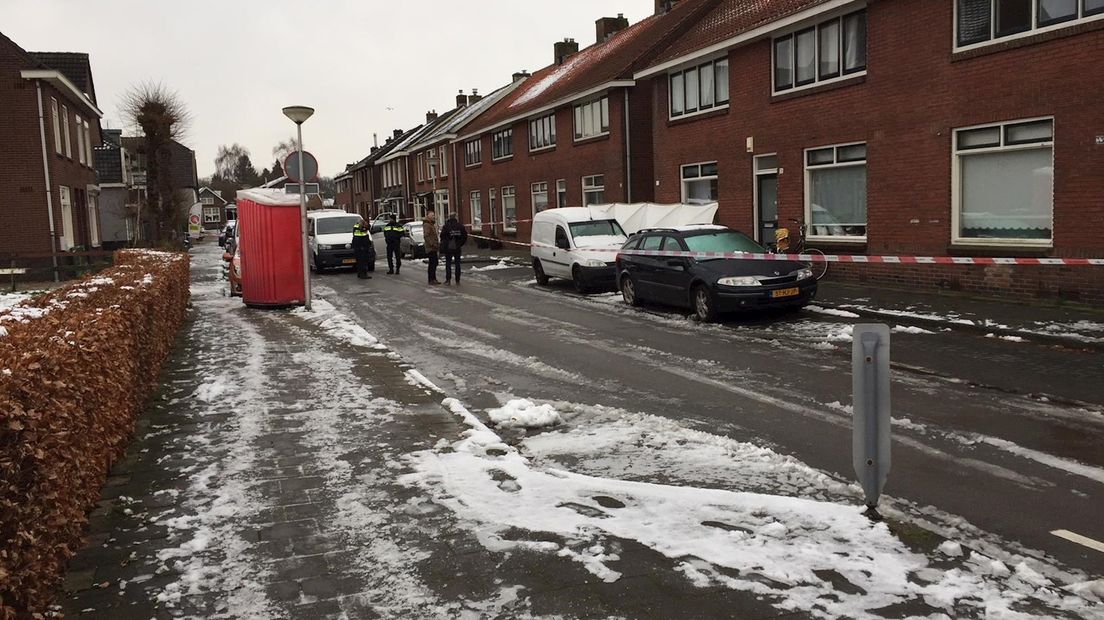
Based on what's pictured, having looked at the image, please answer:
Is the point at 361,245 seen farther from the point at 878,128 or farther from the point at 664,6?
the point at 664,6

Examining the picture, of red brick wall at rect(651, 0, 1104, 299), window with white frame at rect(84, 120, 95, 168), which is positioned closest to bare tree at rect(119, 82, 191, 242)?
window with white frame at rect(84, 120, 95, 168)

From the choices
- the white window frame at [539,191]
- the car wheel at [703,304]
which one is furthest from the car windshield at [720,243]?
the white window frame at [539,191]

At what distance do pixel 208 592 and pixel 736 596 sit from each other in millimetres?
2419

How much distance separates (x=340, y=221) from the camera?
90.5 feet

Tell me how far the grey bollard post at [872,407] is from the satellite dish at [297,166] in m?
12.2

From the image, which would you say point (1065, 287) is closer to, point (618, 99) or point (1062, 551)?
point (1062, 551)

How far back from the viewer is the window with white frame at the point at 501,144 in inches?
1497

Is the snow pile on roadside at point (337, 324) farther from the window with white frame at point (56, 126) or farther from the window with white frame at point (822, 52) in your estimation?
the window with white frame at point (56, 126)

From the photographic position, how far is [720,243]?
49.2 ft

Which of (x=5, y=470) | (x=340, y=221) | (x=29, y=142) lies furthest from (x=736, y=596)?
→ (x=29, y=142)

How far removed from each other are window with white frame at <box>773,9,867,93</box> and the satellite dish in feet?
34.7

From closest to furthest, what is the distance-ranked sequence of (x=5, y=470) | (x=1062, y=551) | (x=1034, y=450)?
(x=5, y=470) < (x=1062, y=551) < (x=1034, y=450)

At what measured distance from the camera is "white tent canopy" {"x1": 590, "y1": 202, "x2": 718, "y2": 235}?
21.7 metres

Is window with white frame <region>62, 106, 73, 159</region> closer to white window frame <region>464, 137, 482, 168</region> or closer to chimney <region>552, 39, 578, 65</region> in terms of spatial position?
white window frame <region>464, 137, 482, 168</region>
